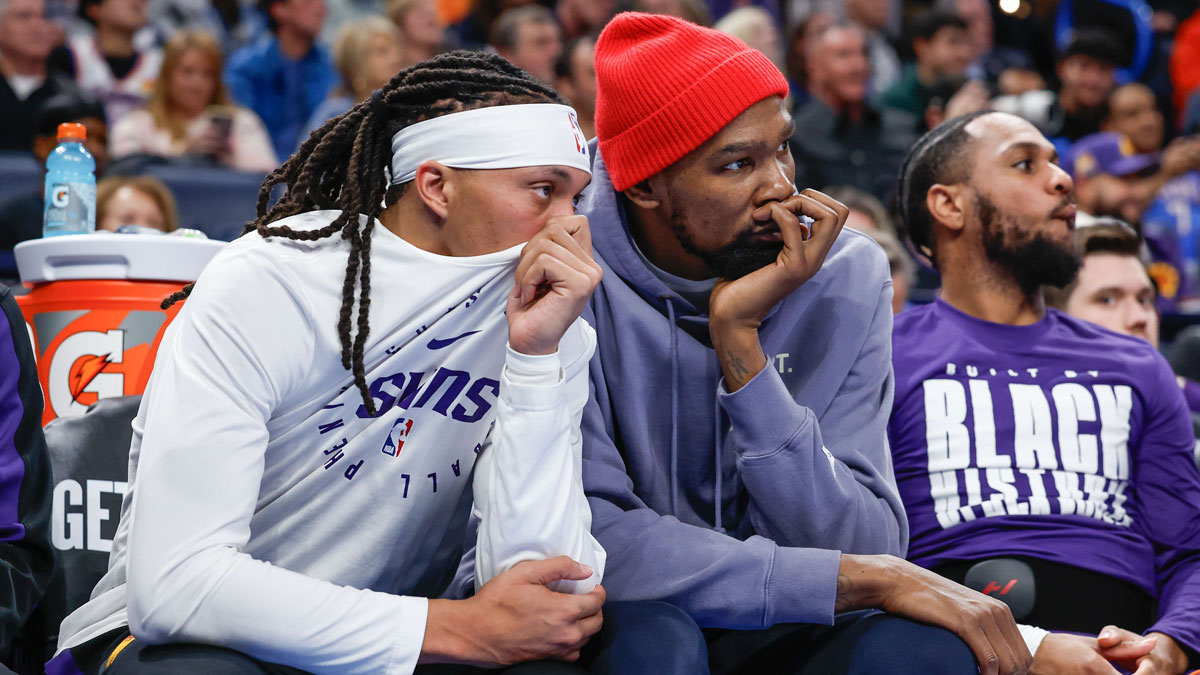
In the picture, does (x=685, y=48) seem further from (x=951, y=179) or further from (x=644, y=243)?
(x=951, y=179)

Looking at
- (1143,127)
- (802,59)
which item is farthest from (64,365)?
(1143,127)

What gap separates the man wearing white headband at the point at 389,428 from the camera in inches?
70.1

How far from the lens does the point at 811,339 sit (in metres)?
2.44

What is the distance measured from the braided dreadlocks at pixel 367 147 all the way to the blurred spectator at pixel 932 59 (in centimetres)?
560

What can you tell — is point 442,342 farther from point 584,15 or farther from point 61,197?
point 584,15

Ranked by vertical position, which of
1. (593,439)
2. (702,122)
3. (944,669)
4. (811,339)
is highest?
(702,122)

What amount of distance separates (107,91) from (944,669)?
5.61 metres

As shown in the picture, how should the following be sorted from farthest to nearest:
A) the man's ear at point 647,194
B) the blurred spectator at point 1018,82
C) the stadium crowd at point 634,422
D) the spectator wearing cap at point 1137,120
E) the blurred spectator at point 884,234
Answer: the blurred spectator at point 1018,82, the spectator wearing cap at point 1137,120, the blurred spectator at point 884,234, the man's ear at point 647,194, the stadium crowd at point 634,422

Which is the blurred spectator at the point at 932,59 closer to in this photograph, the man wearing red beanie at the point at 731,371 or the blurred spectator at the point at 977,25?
the blurred spectator at the point at 977,25

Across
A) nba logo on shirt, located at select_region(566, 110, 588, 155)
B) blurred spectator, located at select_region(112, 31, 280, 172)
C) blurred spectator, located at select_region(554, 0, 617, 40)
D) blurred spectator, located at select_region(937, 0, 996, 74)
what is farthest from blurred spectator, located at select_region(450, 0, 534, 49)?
nba logo on shirt, located at select_region(566, 110, 588, 155)

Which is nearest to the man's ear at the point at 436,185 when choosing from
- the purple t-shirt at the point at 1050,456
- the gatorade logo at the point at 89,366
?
the gatorade logo at the point at 89,366

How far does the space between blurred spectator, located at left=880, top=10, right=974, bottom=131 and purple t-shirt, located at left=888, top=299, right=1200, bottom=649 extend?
4.65 m

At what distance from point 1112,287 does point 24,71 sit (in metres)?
4.90

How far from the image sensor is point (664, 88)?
2.42m
